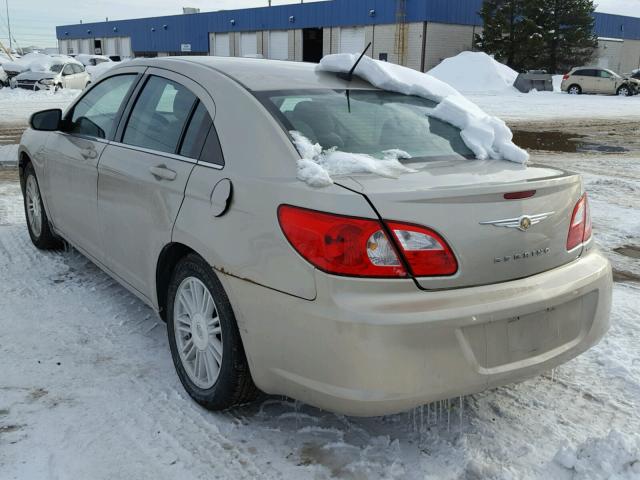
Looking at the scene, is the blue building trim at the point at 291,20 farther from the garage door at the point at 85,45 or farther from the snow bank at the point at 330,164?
the snow bank at the point at 330,164

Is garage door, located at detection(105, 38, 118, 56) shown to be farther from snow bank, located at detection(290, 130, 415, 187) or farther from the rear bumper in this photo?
the rear bumper

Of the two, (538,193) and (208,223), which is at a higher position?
(538,193)

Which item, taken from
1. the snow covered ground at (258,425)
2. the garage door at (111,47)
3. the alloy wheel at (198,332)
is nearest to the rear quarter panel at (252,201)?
the alloy wheel at (198,332)

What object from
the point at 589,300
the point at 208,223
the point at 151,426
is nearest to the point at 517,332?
the point at 589,300

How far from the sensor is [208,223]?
2.76 meters

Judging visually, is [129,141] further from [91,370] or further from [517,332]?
[517,332]

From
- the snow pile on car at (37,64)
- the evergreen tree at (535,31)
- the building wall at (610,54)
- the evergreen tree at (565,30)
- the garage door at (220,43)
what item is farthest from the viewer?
the garage door at (220,43)

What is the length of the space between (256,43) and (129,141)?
55.3 metres

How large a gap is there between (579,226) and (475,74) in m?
36.6

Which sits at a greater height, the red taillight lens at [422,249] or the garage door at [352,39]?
the garage door at [352,39]

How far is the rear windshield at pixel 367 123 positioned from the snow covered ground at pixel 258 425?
4.03 feet

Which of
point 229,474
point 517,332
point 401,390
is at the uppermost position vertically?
point 517,332

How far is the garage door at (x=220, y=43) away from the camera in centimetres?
5888

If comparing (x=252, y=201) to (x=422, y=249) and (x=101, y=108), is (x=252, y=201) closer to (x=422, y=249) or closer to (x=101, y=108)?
(x=422, y=249)
